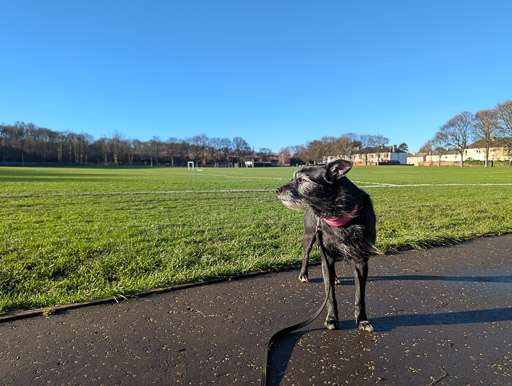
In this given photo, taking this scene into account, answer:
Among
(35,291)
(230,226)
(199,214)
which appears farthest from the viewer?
(199,214)

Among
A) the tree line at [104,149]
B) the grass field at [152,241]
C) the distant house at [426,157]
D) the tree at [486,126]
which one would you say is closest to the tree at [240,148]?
the tree line at [104,149]

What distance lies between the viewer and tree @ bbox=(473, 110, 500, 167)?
65.3m

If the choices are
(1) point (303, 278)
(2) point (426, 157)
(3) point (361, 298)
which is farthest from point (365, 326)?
(2) point (426, 157)

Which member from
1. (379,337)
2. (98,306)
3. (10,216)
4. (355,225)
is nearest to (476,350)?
(379,337)

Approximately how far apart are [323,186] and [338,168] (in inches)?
9.9

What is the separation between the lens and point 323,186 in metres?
3.33

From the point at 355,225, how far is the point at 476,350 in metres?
1.60

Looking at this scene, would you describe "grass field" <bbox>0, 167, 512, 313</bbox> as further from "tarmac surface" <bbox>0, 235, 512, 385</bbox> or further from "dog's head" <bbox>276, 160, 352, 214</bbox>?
"dog's head" <bbox>276, 160, 352, 214</bbox>

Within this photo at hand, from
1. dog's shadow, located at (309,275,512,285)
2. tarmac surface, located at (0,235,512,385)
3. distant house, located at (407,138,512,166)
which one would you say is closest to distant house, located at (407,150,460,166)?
distant house, located at (407,138,512,166)

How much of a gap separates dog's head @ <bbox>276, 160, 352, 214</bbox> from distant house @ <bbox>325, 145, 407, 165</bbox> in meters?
122

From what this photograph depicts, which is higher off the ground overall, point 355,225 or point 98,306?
point 355,225

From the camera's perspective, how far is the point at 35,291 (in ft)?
13.2

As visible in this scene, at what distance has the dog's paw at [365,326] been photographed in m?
3.24

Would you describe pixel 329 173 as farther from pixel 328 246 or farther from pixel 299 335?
pixel 299 335
